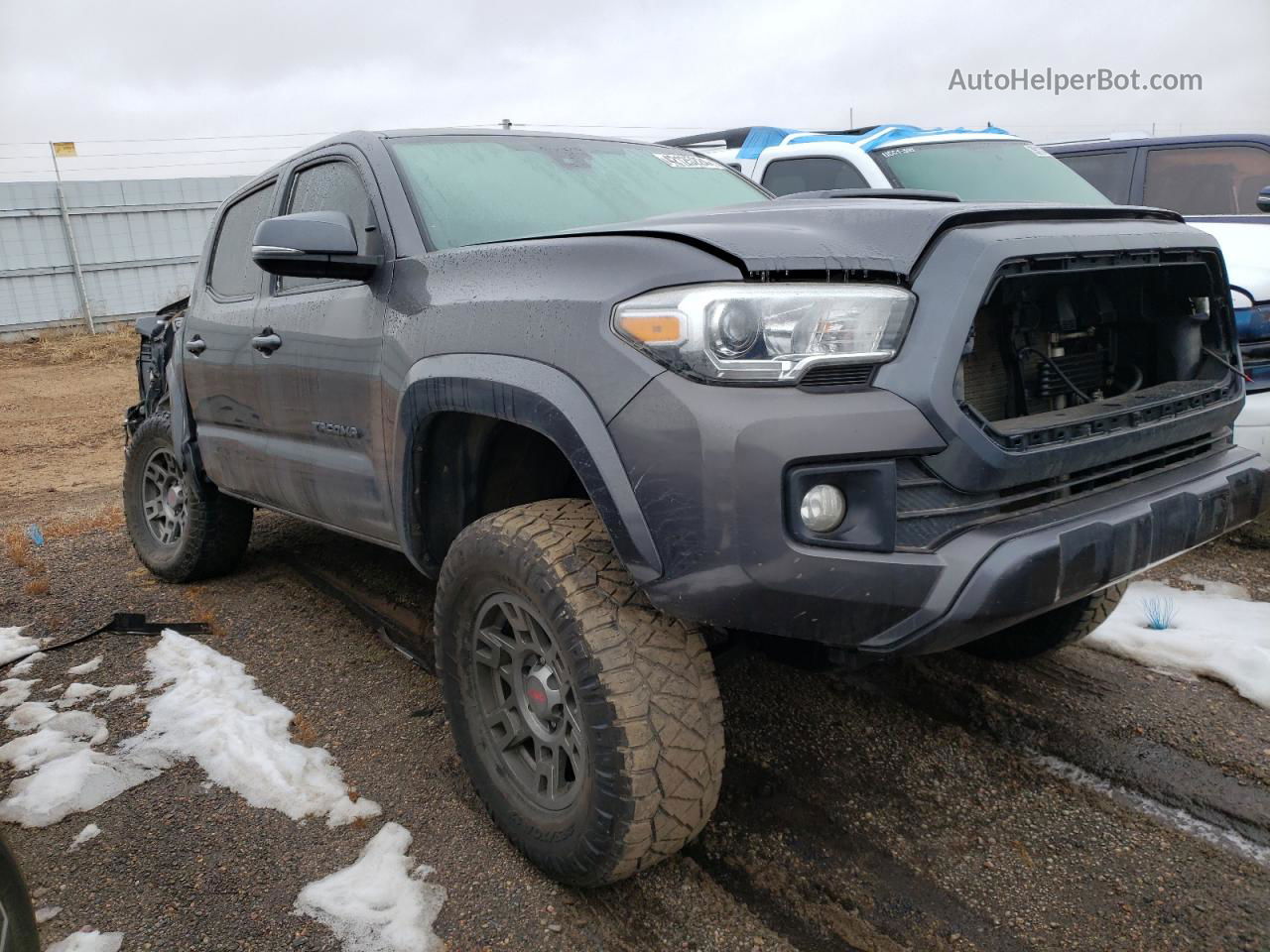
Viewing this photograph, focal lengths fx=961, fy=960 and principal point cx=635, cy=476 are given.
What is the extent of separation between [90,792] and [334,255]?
170 cm

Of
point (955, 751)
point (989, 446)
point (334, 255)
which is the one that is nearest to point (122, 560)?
point (334, 255)

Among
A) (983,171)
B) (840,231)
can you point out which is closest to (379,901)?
(840,231)

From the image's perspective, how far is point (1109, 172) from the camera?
251 inches

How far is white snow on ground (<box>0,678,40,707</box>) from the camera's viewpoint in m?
3.42

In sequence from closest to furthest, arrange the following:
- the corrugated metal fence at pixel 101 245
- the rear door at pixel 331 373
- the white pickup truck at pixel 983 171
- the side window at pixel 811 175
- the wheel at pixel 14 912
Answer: the wheel at pixel 14 912, the rear door at pixel 331 373, the white pickup truck at pixel 983 171, the side window at pixel 811 175, the corrugated metal fence at pixel 101 245

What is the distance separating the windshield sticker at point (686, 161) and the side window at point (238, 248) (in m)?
1.55

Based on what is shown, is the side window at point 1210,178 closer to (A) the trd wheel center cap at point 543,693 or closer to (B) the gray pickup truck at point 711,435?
(B) the gray pickup truck at point 711,435

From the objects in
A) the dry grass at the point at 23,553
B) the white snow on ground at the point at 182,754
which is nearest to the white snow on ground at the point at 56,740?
the white snow on ground at the point at 182,754

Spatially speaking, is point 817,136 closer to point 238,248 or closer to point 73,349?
point 238,248

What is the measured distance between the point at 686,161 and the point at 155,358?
3.11 metres

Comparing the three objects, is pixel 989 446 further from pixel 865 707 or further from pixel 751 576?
pixel 865 707

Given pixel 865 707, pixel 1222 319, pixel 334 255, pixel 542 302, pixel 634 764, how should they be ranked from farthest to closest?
pixel 865 707, pixel 334 255, pixel 1222 319, pixel 542 302, pixel 634 764

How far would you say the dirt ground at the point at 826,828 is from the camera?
2150 millimetres

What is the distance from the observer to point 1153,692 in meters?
3.14
